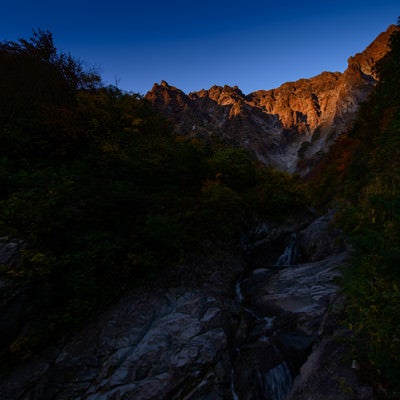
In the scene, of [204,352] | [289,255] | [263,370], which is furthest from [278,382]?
[289,255]

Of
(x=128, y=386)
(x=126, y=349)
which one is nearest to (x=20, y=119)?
(x=126, y=349)

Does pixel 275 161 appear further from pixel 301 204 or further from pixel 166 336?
pixel 166 336

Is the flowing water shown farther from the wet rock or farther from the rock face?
the rock face

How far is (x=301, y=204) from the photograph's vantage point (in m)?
12.7

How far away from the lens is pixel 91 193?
686 cm

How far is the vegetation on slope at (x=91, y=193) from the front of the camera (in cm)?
537

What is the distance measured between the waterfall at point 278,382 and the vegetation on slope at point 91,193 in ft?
13.1

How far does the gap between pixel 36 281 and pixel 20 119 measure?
5.87 m

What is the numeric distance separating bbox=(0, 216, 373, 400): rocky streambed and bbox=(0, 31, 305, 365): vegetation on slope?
73cm

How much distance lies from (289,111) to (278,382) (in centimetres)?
10665

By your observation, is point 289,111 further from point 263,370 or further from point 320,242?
point 263,370

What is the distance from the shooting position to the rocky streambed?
4117 mm

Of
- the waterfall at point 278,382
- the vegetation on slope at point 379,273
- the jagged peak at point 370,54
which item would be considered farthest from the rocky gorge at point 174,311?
the jagged peak at point 370,54

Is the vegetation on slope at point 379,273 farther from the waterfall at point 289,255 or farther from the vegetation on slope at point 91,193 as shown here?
the vegetation on slope at point 91,193
